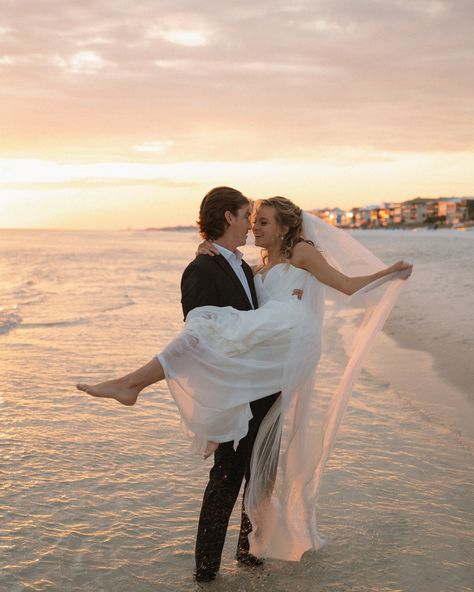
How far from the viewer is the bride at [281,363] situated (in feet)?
12.2

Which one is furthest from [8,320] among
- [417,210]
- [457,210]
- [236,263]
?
[417,210]

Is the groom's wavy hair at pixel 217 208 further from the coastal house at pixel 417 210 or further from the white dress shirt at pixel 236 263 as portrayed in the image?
the coastal house at pixel 417 210

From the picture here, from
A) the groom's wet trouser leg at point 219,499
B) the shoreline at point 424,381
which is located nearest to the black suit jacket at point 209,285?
the groom's wet trouser leg at point 219,499

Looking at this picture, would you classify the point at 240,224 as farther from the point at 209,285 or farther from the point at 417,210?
the point at 417,210

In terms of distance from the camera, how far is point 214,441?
375cm

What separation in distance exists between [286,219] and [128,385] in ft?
4.35

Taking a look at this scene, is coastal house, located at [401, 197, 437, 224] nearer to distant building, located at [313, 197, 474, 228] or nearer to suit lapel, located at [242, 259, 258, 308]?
distant building, located at [313, 197, 474, 228]

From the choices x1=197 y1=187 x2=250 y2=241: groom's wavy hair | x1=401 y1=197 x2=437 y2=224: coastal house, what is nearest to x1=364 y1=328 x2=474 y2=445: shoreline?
x1=197 y1=187 x2=250 y2=241: groom's wavy hair

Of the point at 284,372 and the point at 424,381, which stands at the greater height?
the point at 284,372

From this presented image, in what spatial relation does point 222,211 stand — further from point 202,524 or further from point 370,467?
point 370,467

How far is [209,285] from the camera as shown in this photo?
3.78 metres

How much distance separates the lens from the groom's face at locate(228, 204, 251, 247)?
390 cm

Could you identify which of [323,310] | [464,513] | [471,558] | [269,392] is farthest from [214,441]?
[464,513]

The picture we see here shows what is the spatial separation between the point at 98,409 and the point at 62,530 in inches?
119
